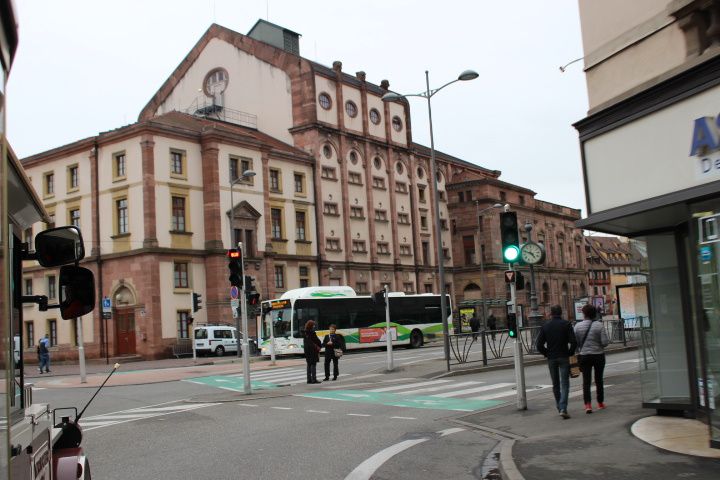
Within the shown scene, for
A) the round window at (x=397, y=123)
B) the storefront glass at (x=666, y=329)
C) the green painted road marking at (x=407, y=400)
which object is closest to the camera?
the storefront glass at (x=666, y=329)

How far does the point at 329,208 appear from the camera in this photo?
5803 cm

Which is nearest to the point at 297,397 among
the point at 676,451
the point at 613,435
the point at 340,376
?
the point at 340,376

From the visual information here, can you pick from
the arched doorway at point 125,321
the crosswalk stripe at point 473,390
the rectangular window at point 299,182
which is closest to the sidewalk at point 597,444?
the crosswalk stripe at point 473,390

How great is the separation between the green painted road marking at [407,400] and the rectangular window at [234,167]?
32862 mm

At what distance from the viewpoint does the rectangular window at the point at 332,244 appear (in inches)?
2254

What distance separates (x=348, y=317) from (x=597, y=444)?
3177 centimetres

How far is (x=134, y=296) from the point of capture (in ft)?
149

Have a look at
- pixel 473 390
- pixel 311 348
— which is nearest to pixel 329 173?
pixel 311 348

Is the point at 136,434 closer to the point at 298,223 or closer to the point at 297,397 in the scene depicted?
the point at 297,397

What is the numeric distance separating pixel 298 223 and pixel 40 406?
51.4 metres

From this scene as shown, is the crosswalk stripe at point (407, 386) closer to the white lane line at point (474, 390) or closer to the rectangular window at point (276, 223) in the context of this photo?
the white lane line at point (474, 390)

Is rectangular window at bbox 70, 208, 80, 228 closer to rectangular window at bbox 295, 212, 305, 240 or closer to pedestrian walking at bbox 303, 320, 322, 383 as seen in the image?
rectangular window at bbox 295, 212, 305, 240

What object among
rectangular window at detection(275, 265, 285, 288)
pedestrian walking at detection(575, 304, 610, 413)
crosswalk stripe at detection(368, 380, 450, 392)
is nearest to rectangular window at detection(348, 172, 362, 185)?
rectangular window at detection(275, 265, 285, 288)

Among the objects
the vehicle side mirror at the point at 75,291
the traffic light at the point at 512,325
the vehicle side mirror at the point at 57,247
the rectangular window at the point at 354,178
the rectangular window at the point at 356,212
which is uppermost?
the rectangular window at the point at 354,178
